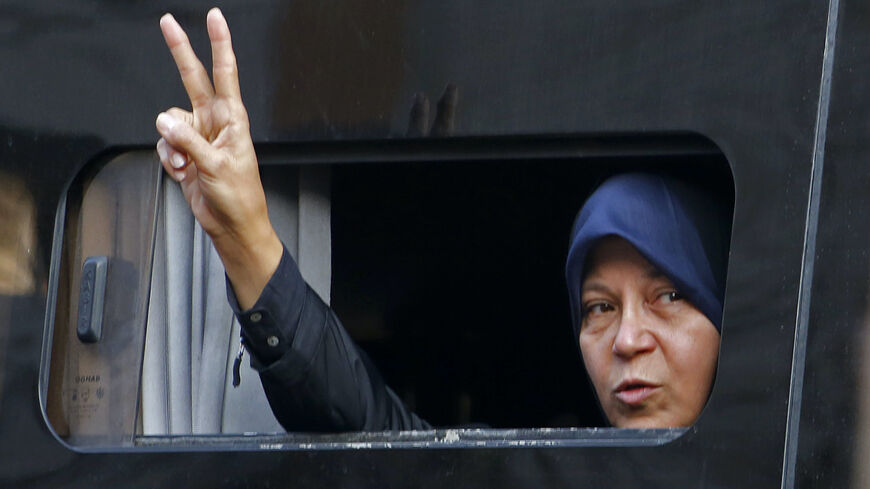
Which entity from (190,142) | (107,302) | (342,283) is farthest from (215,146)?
(342,283)

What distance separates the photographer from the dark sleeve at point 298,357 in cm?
195

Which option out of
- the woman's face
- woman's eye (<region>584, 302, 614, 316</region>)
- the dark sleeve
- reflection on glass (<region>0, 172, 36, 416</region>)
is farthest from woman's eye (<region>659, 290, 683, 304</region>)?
reflection on glass (<region>0, 172, 36, 416</region>)

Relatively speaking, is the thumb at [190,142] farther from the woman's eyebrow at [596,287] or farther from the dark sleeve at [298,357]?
the woman's eyebrow at [596,287]

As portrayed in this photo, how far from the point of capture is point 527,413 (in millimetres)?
3234

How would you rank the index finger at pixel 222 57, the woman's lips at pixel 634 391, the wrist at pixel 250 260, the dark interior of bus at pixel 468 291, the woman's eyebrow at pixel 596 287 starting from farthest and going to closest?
the dark interior of bus at pixel 468 291, the woman's eyebrow at pixel 596 287, the woman's lips at pixel 634 391, the wrist at pixel 250 260, the index finger at pixel 222 57

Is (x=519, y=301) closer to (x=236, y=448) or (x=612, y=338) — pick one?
(x=612, y=338)

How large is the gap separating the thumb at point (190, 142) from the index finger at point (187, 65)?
40 millimetres

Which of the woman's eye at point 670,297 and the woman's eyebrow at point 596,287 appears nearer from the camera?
the woman's eye at point 670,297

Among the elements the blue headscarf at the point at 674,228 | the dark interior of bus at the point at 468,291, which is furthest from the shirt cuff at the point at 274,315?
the dark interior of bus at the point at 468,291

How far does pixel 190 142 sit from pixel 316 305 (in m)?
0.38

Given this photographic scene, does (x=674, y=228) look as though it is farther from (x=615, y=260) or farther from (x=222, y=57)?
(x=222, y=57)

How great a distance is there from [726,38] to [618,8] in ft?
0.45

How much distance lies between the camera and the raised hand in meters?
1.76

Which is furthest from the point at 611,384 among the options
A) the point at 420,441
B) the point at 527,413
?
the point at 527,413
